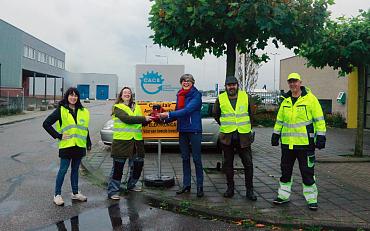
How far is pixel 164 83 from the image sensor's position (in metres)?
7.75

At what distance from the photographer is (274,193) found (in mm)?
6656

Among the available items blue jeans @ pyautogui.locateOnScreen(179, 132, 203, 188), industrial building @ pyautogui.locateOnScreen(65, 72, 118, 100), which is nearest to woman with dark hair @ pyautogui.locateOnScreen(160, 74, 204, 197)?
blue jeans @ pyautogui.locateOnScreen(179, 132, 203, 188)

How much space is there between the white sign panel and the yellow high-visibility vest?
2434 mm

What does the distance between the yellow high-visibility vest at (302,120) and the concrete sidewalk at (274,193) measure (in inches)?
37.2

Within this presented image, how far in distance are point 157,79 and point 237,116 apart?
2.09m

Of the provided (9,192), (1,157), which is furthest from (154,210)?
(1,157)

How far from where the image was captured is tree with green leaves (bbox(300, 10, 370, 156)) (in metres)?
9.80

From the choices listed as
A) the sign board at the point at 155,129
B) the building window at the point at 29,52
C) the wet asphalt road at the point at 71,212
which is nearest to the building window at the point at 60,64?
the building window at the point at 29,52

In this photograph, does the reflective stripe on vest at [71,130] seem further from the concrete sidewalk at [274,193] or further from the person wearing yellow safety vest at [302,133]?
the person wearing yellow safety vest at [302,133]

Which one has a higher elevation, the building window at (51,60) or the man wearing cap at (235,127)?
the building window at (51,60)

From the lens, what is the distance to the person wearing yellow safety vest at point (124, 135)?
20.8 feet

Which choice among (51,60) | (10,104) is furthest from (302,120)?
(51,60)

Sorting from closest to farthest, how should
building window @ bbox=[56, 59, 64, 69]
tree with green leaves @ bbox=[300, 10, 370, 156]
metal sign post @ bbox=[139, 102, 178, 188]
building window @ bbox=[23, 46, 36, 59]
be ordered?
metal sign post @ bbox=[139, 102, 178, 188] → tree with green leaves @ bbox=[300, 10, 370, 156] → building window @ bbox=[23, 46, 36, 59] → building window @ bbox=[56, 59, 64, 69]

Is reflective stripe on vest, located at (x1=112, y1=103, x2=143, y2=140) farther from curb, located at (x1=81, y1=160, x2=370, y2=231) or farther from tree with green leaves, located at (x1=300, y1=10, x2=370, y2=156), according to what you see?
tree with green leaves, located at (x1=300, y1=10, x2=370, y2=156)
